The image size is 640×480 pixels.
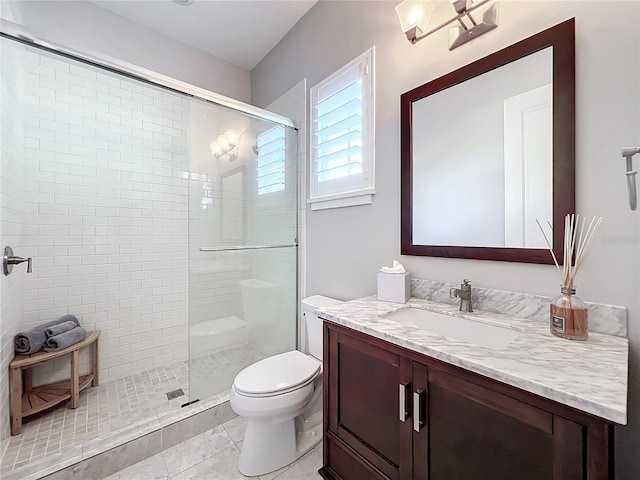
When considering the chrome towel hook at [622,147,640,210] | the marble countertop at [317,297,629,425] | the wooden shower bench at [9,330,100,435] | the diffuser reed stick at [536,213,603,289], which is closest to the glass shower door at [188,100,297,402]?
the wooden shower bench at [9,330,100,435]

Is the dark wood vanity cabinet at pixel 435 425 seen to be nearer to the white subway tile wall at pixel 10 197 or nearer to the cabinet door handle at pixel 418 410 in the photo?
the cabinet door handle at pixel 418 410

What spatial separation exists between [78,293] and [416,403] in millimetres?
2364

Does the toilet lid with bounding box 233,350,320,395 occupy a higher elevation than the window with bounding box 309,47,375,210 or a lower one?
lower

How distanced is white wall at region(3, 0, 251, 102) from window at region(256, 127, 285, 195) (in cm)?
95

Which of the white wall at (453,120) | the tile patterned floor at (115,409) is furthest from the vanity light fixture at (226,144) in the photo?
the tile patterned floor at (115,409)

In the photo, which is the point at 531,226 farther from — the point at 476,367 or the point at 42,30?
the point at 42,30

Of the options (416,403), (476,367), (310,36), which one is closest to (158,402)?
(416,403)

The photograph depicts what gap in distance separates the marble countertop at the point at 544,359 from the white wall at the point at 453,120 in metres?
0.19

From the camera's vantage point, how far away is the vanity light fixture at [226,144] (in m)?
2.05

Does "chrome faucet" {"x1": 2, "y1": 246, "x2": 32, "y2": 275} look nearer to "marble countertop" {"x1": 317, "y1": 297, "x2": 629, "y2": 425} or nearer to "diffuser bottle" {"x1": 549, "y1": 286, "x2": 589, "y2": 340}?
"marble countertop" {"x1": 317, "y1": 297, "x2": 629, "y2": 425}

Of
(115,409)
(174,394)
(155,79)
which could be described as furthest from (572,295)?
(115,409)

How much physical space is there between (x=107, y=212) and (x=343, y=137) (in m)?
1.87

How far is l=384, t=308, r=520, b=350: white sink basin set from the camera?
989 mm

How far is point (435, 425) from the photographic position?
0.84 metres
